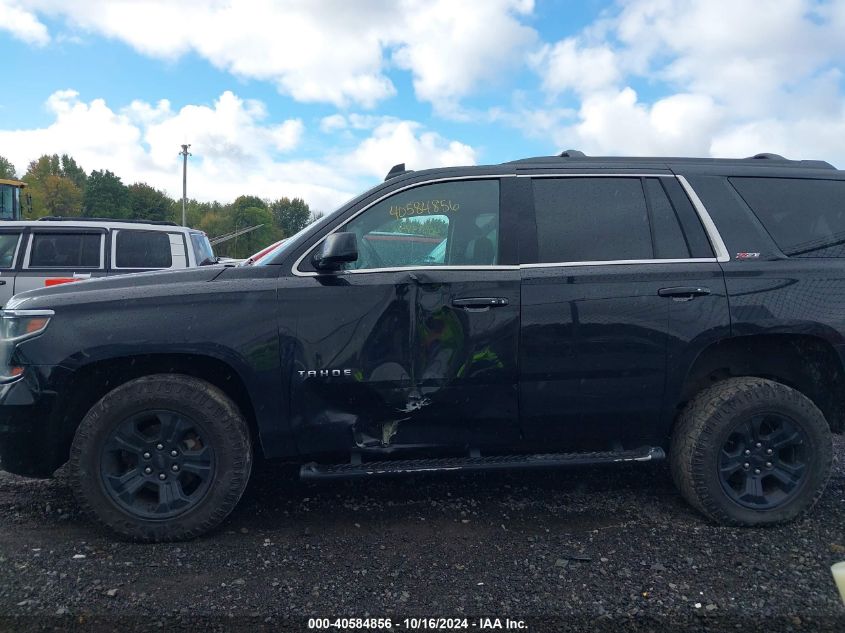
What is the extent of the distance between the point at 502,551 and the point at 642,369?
1.21m

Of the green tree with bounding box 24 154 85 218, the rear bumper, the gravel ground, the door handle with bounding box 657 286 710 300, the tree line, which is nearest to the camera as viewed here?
the gravel ground

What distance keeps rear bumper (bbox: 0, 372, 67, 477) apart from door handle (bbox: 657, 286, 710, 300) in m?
3.23

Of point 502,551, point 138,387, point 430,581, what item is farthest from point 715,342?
point 138,387

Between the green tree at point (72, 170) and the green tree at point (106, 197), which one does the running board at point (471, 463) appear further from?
the green tree at point (72, 170)

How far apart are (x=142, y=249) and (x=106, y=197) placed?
194ft

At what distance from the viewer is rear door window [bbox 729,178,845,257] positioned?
3850 millimetres

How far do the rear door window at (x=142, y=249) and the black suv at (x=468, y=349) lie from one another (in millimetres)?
5874

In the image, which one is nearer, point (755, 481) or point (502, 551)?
point (502, 551)

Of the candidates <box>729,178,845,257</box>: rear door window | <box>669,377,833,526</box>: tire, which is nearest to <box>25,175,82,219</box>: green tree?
<box>729,178,845,257</box>: rear door window

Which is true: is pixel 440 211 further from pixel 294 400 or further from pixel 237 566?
pixel 237 566

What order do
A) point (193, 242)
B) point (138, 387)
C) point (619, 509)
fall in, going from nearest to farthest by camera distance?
point (138, 387)
point (619, 509)
point (193, 242)

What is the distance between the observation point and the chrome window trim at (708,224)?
3766mm

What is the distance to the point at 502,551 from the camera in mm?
3418

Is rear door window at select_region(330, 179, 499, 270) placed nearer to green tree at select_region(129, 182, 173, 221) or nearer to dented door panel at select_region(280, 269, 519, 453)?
dented door panel at select_region(280, 269, 519, 453)
